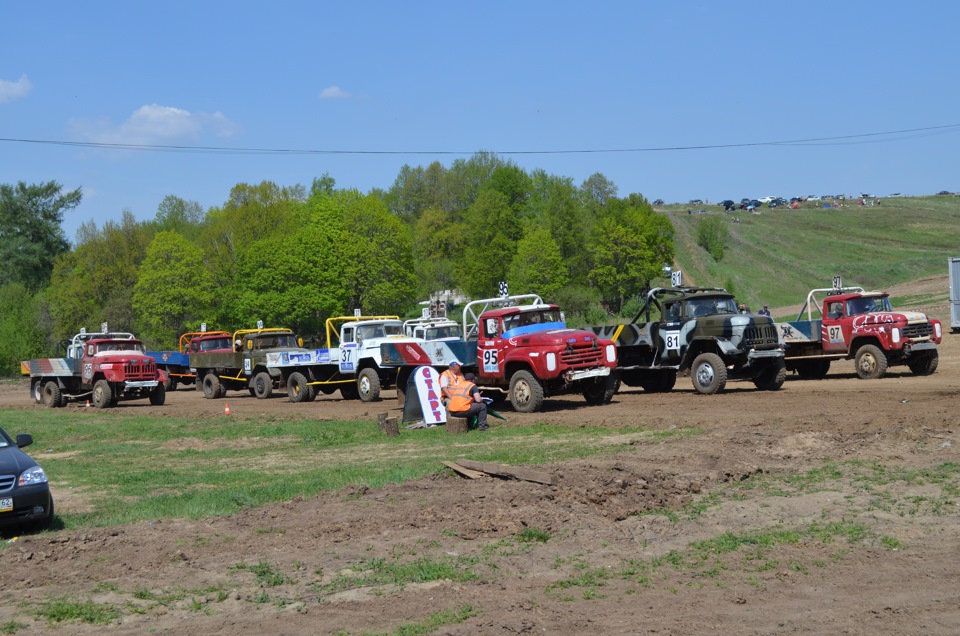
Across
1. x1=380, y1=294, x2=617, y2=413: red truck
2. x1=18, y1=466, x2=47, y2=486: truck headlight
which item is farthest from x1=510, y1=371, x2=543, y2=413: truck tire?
x1=18, y1=466, x2=47, y2=486: truck headlight

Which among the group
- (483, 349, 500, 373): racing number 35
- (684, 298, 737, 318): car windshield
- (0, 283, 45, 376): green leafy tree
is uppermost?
(0, 283, 45, 376): green leafy tree

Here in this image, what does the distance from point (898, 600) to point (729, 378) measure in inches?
655

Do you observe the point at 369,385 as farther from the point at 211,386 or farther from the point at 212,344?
the point at 212,344

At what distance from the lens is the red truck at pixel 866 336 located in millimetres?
25156

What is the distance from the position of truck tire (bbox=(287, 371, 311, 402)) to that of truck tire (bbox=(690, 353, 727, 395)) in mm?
11903

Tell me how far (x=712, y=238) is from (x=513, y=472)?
96.8 m

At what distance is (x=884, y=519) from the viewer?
916 centimetres

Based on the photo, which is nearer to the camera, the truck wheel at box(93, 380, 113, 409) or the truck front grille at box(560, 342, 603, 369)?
the truck front grille at box(560, 342, 603, 369)

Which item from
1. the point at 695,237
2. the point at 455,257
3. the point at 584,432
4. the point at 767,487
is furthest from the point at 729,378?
the point at 695,237

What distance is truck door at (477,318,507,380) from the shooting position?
21547mm

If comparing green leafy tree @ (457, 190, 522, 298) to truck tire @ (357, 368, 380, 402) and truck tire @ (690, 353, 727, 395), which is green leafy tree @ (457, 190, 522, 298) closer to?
truck tire @ (357, 368, 380, 402)

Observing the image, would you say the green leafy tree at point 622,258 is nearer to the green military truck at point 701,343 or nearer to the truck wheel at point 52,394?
the truck wheel at point 52,394

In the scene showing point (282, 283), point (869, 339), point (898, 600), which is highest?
point (282, 283)

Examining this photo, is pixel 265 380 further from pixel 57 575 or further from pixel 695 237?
pixel 695 237
